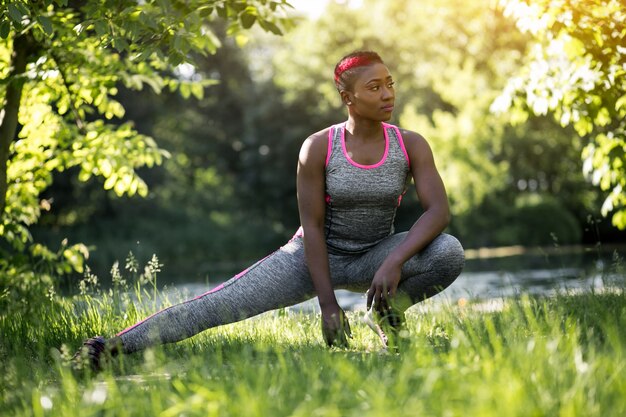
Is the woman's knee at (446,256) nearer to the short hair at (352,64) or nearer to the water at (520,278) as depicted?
the short hair at (352,64)

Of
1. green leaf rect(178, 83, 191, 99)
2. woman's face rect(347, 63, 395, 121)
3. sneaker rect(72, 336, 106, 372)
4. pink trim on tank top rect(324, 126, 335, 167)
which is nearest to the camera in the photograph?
sneaker rect(72, 336, 106, 372)

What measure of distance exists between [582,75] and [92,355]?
3.92 m

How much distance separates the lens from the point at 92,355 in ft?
12.7

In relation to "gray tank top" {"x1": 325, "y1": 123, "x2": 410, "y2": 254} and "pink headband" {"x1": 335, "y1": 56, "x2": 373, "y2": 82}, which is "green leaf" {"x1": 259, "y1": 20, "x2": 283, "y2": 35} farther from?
"gray tank top" {"x1": 325, "y1": 123, "x2": 410, "y2": 254}

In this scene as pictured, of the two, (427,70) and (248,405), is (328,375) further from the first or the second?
Answer: (427,70)

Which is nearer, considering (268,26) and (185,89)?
(268,26)

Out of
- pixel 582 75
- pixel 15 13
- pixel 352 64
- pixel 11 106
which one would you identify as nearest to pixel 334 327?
pixel 352 64

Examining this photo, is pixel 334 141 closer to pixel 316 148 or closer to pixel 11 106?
pixel 316 148

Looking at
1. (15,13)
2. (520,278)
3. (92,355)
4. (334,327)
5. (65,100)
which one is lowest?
(520,278)

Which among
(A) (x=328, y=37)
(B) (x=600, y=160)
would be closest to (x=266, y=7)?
(B) (x=600, y=160)

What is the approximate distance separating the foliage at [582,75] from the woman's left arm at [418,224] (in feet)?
5.26

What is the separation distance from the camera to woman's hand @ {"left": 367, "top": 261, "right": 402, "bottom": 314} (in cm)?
406

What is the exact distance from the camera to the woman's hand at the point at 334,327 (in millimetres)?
4094

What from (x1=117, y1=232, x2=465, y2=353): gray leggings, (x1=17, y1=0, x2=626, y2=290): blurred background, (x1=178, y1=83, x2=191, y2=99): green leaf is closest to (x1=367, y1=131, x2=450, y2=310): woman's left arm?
(x1=117, y1=232, x2=465, y2=353): gray leggings
